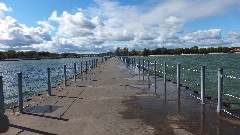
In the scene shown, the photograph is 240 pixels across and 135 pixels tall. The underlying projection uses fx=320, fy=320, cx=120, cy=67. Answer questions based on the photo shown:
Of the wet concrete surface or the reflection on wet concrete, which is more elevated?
the wet concrete surface

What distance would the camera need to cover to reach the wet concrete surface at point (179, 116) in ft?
24.6

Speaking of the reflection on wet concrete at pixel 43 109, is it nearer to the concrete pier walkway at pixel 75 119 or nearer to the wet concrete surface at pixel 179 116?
the concrete pier walkway at pixel 75 119

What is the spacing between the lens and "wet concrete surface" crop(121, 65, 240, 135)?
749 cm

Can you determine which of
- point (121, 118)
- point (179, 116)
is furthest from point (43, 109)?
point (179, 116)

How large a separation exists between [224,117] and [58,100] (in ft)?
21.8

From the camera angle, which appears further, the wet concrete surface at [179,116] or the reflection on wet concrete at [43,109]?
the reflection on wet concrete at [43,109]

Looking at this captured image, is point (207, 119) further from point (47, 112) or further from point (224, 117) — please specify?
point (47, 112)

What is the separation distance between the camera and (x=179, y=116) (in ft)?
29.5

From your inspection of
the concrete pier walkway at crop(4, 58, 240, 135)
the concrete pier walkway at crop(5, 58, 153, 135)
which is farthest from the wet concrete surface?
the concrete pier walkway at crop(5, 58, 153, 135)

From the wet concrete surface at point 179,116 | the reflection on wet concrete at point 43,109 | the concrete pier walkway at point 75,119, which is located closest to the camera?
the wet concrete surface at point 179,116

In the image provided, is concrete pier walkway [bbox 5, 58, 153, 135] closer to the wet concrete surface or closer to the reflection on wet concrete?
the reflection on wet concrete

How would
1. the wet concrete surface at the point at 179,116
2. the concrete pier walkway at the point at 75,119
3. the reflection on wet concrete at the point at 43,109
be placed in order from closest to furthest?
the wet concrete surface at the point at 179,116
the concrete pier walkway at the point at 75,119
the reflection on wet concrete at the point at 43,109

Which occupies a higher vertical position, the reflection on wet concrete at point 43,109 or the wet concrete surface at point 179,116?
the wet concrete surface at point 179,116

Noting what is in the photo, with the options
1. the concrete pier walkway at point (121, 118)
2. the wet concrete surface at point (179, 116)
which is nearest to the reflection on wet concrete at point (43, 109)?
the concrete pier walkway at point (121, 118)
